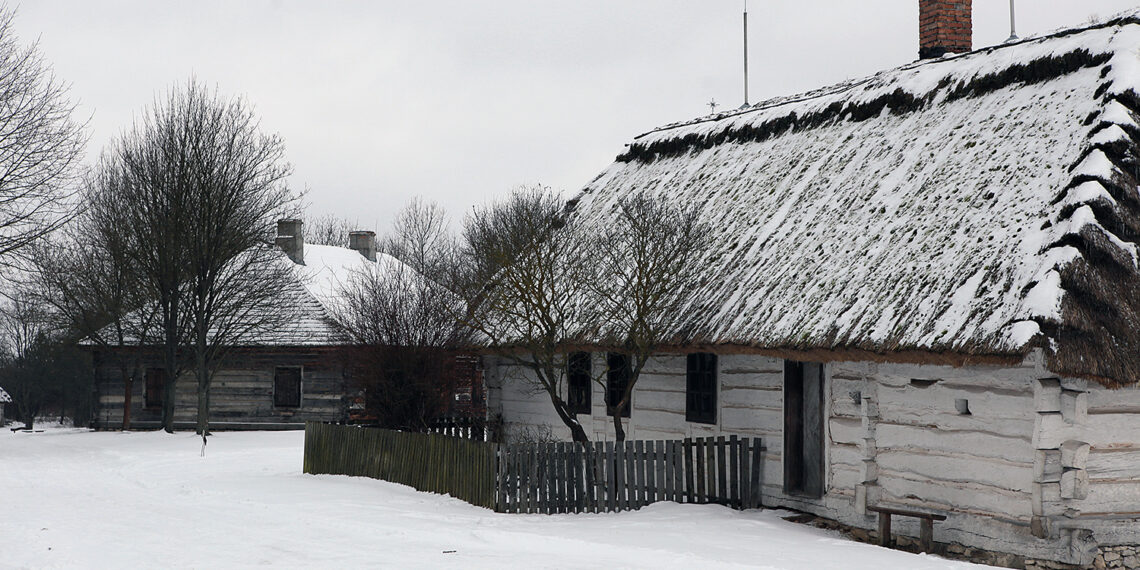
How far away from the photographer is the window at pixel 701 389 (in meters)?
15.1

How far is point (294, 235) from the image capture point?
3622 centimetres

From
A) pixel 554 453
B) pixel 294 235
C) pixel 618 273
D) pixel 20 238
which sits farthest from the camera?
pixel 294 235

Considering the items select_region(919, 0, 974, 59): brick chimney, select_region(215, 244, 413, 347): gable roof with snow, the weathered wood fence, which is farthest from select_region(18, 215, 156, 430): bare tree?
select_region(919, 0, 974, 59): brick chimney

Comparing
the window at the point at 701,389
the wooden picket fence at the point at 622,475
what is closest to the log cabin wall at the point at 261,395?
the window at the point at 701,389

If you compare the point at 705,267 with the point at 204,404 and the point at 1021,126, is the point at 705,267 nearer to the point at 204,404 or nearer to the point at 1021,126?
the point at 1021,126

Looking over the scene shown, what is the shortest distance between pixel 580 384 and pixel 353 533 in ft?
21.4

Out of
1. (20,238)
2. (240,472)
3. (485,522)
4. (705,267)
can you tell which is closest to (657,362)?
(705,267)

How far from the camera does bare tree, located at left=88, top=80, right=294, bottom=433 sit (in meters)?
29.3

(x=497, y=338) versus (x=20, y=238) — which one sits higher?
(x=20, y=238)

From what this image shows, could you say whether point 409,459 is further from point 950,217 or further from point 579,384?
point 950,217

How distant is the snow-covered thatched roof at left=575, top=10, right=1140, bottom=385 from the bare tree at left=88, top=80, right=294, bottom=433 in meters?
16.5

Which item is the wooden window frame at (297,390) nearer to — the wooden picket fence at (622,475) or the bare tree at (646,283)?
the bare tree at (646,283)

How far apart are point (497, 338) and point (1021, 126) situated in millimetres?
8471

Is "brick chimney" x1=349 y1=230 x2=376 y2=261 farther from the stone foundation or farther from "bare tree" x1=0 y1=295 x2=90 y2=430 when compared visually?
the stone foundation
